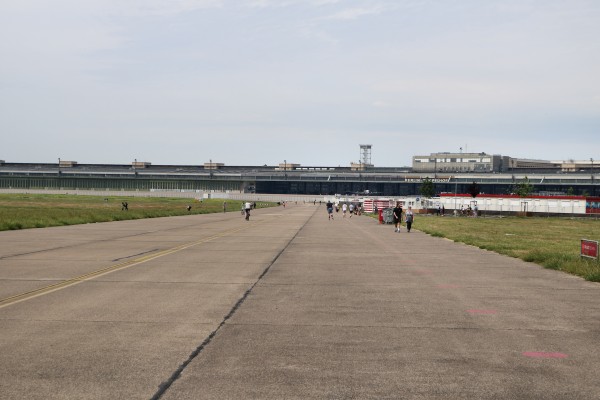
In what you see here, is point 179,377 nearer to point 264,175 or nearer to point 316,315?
point 316,315

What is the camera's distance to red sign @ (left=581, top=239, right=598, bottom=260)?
20.0 m

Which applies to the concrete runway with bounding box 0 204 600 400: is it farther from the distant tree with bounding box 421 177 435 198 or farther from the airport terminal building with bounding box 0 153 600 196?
the airport terminal building with bounding box 0 153 600 196

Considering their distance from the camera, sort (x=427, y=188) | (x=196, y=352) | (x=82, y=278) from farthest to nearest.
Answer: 1. (x=427, y=188)
2. (x=82, y=278)
3. (x=196, y=352)

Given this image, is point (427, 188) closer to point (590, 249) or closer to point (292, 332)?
point (590, 249)

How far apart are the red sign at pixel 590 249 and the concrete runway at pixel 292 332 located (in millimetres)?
3011

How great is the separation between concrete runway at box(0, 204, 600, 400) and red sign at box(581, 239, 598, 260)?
9.88 ft

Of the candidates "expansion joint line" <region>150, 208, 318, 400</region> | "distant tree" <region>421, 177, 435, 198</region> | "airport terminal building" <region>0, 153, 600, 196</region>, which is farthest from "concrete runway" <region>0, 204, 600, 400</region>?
"airport terminal building" <region>0, 153, 600, 196</region>

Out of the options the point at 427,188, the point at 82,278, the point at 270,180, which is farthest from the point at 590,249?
the point at 270,180

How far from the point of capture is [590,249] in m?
20.4

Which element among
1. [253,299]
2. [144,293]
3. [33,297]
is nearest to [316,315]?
[253,299]

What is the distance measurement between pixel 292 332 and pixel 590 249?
14.6 meters

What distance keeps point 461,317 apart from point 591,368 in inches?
Result: 131

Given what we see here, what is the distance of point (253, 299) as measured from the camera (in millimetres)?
12367

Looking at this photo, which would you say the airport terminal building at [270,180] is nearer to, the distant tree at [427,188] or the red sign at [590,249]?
the distant tree at [427,188]
